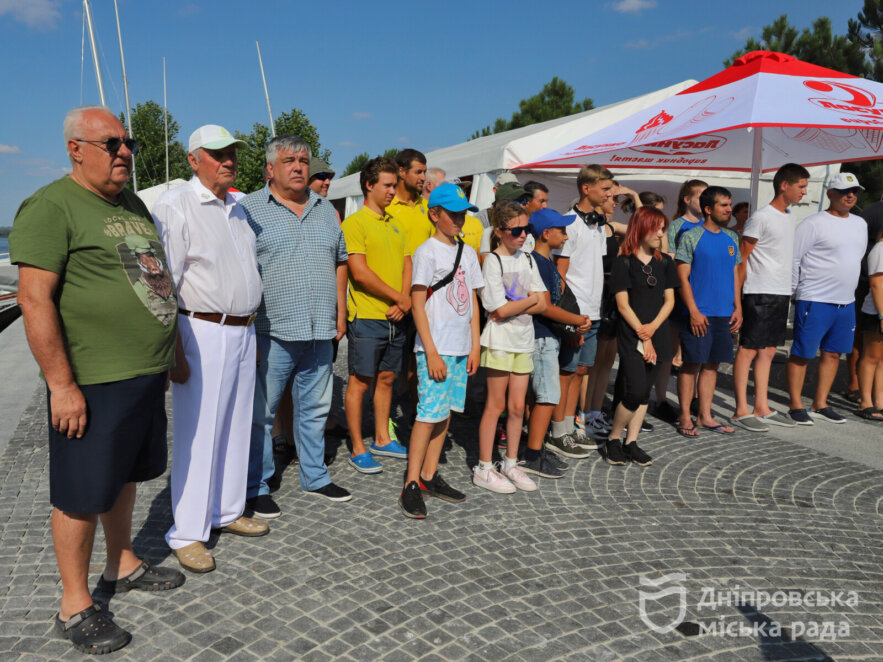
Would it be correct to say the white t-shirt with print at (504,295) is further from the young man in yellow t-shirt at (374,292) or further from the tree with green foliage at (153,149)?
the tree with green foliage at (153,149)

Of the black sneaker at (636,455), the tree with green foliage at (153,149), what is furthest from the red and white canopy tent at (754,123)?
the tree with green foliage at (153,149)

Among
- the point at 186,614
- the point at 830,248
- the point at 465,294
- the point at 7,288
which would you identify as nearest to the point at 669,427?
the point at 830,248

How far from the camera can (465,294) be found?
3914 millimetres

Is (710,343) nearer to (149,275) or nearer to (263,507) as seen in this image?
(263,507)

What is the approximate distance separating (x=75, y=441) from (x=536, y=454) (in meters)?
2.91

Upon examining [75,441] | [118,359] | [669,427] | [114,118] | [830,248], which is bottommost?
[669,427]

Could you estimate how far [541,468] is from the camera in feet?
14.6

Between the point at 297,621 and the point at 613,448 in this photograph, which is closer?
the point at 297,621

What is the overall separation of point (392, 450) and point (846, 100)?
193 inches

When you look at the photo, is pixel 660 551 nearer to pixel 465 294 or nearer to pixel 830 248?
pixel 465 294

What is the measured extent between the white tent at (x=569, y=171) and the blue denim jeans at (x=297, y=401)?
5866 mm

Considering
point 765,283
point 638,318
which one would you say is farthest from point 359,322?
point 765,283

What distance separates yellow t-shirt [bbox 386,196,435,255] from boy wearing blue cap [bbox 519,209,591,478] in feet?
3.47

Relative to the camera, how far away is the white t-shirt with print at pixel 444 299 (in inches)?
150
